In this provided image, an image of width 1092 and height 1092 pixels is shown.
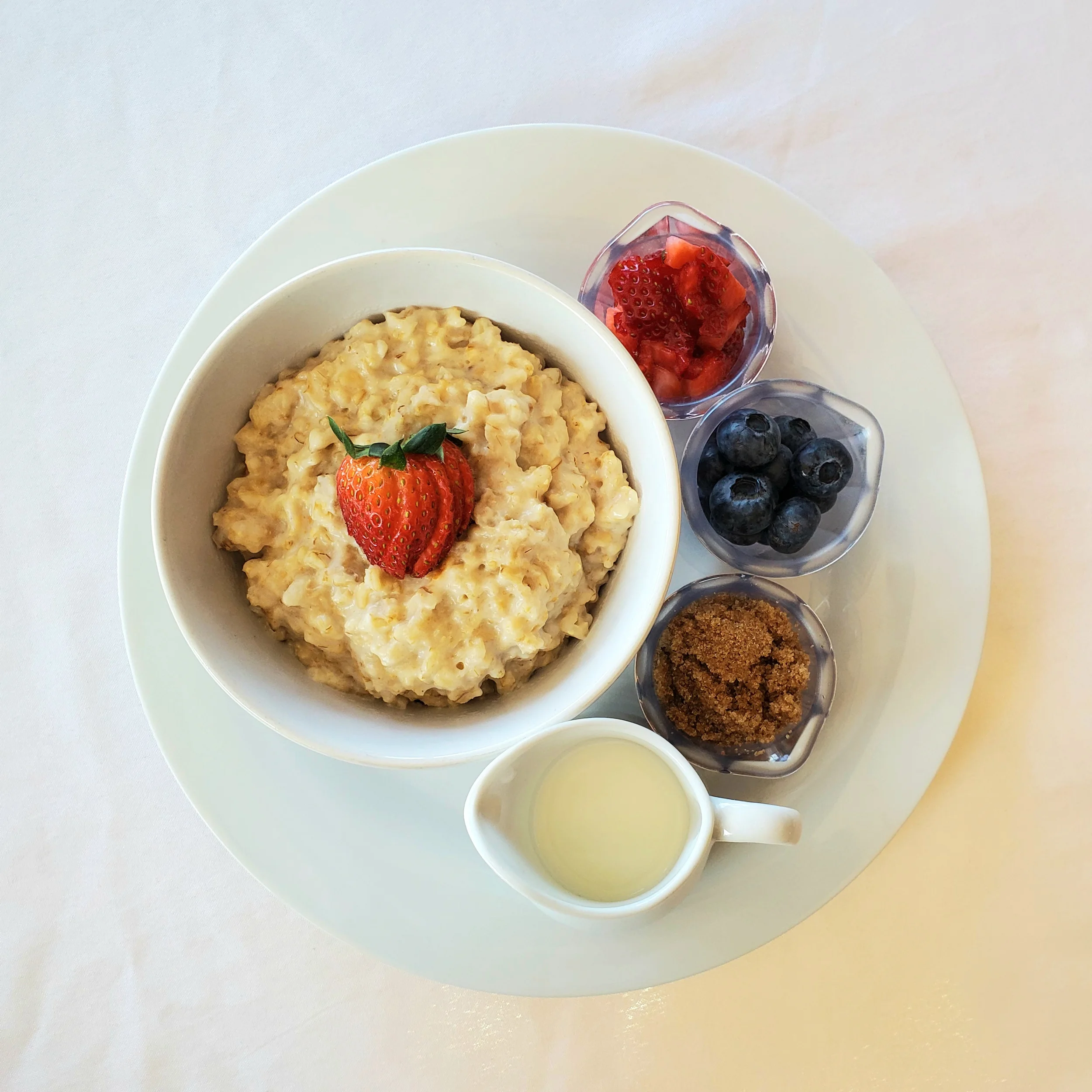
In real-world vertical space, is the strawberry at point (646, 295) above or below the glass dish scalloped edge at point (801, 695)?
above

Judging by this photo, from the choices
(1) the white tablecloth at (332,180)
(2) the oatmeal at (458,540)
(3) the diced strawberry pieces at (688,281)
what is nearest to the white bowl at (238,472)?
(2) the oatmeal at (458,540)

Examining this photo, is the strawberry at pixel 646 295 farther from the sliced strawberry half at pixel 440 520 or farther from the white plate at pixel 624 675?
the sliced strawberry half at pixel 440 520

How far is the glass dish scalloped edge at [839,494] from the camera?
65.1 inches

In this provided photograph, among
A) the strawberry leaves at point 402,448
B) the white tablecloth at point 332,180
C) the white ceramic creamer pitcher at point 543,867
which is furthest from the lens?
the white tablecloth at point 332,180

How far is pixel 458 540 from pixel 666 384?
1.84 feet

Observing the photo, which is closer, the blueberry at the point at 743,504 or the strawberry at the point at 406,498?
the strawberry at the point at 406,498

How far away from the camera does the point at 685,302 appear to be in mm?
1639

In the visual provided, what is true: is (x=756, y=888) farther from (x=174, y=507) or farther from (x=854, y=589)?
(x=174, y=507)

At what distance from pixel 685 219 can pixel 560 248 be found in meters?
0.26

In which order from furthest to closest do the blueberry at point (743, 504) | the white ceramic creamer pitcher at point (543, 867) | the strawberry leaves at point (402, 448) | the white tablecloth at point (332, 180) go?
the white tablecloth at point (332, 180) → the blueberry at point (743, 504) → the white ceramic creamer pitcher at point (543, 867) → the strawberry leaves at point (402, 448)

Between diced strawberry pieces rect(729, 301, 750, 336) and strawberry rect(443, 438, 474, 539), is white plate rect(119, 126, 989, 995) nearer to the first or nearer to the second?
diced strawberry pieces rect(729, 301, 750, 336)

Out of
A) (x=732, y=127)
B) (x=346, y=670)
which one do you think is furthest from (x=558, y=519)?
(x=732, y=127)

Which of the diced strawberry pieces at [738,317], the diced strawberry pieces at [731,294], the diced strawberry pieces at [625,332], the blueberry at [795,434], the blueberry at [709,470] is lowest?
the blueberry at [709,470]

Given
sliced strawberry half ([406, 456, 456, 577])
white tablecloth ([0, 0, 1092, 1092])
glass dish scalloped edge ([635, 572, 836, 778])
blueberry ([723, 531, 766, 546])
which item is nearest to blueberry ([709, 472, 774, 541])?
blueberry ([723, 531, 766, 546])
